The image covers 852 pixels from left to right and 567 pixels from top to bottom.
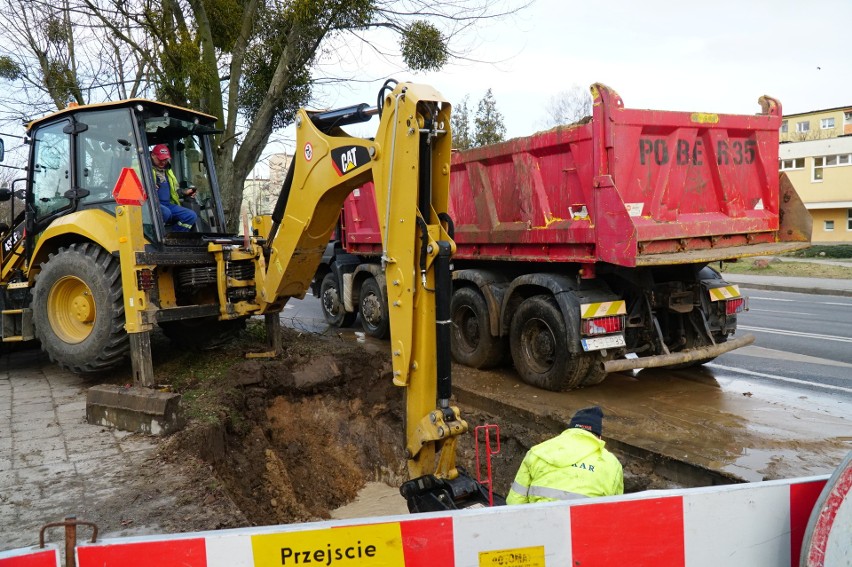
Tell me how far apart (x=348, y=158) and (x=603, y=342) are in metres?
3.09

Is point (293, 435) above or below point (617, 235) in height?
below

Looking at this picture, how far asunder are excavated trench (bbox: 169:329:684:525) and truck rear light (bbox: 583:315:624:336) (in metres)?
1.02

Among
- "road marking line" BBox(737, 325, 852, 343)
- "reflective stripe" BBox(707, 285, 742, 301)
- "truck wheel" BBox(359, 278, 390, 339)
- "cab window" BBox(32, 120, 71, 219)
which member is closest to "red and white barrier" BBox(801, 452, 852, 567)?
"reflective stripe" BBox(707, 285, 742, 301)

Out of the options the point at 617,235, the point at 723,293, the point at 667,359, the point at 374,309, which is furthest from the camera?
the point at 374,309

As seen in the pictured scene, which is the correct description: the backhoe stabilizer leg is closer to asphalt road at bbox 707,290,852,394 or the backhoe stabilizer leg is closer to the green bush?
asphalt road at bbox 707,290,852,394

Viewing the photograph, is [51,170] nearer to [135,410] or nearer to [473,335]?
[135,410]

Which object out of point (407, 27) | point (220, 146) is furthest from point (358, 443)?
point (407, 27)

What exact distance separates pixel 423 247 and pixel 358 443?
3030 mm

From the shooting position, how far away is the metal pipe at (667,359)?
20.7 ft

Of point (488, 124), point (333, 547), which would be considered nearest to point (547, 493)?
point (333, 547)

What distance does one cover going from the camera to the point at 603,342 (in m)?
6.26

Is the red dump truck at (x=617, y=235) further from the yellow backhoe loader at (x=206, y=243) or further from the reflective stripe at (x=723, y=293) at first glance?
the yellow backhoe loader at (x=206, y=243)

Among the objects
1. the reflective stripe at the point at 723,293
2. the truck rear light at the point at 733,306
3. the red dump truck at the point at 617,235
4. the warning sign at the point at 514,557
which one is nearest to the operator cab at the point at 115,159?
the red dump truck at the point at 617,235

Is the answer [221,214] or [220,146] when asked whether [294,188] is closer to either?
[221,214]
